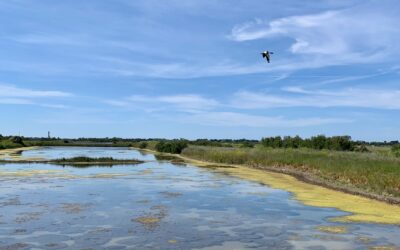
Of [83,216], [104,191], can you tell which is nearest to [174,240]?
[83,216]

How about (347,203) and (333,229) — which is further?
(347,203)

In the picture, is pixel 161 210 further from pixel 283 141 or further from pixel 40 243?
pixel 283 141

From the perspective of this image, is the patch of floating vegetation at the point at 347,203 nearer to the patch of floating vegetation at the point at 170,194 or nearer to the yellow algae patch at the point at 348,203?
the yellow algae patch at the point at 348,203

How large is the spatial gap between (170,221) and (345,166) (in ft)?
57.9

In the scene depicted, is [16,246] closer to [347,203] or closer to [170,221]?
[170,221]

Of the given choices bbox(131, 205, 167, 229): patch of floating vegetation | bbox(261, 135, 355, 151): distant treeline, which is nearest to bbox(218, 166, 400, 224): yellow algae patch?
bbox(131, 205, 167, 229): patch of floating vegetation

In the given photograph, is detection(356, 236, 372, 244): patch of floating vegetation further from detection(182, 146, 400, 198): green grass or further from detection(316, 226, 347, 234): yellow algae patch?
detection(182, 146, 400, 198): green grass

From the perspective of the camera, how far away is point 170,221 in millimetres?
14734

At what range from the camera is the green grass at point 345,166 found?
23.2 meters

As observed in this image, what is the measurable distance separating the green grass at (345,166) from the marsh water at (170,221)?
4.59 meters

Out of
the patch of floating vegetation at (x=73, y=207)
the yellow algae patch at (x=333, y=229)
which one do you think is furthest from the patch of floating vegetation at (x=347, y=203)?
the patch of floating vegetation at (x=73, y=207)

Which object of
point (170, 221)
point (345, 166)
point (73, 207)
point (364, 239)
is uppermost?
point (345, 166)

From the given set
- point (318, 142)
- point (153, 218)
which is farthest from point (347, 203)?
point (318, 142)

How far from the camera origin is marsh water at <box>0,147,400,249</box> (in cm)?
1192
